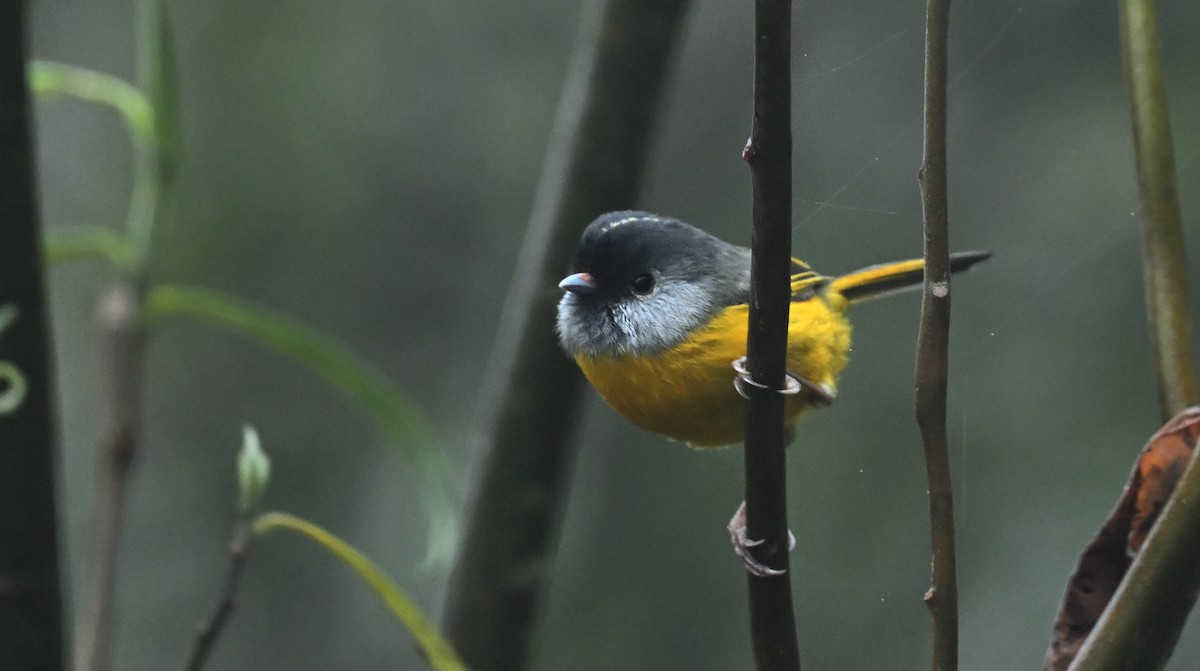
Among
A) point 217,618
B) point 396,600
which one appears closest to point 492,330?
point 396,600

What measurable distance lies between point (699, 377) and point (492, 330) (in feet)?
9.58

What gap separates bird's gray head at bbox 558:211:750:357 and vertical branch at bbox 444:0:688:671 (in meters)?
0.11

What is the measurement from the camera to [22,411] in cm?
114

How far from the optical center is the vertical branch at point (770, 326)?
3.21 ft

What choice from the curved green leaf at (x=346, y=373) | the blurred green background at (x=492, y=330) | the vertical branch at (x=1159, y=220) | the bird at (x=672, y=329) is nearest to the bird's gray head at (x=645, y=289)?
the bird at (x=672, y=329)

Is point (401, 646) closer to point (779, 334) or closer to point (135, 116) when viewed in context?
point (135, 116)

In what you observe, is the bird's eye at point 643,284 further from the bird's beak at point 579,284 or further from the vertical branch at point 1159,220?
the vertical branch at point 1159,220

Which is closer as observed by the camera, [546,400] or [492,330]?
[546,400]

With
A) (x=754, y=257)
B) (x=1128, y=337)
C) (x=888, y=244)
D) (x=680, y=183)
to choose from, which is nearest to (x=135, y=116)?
(x=754, y=257)

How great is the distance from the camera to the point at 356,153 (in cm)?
480

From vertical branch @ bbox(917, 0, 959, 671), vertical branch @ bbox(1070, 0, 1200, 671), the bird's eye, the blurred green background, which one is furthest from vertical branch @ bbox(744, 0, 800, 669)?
the blurred green background

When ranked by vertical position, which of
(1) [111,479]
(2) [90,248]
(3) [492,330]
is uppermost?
(2) [90,248]

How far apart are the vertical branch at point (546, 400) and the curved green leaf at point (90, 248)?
69 centimetres

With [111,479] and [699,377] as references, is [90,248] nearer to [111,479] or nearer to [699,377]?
[111,479]
